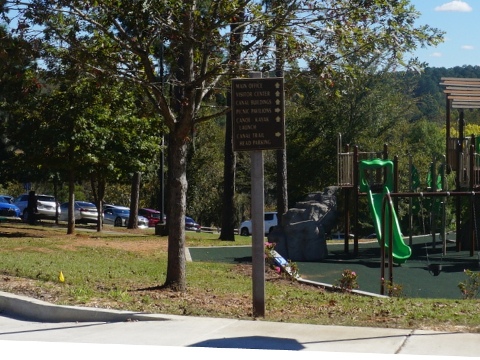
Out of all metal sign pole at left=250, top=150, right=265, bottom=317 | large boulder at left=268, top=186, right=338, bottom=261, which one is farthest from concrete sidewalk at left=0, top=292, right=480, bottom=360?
large boulder at left=268, top=186, right=338, bottom=261

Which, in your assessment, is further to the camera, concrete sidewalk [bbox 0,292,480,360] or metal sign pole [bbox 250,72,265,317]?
metal sign pole [bbox 250,72,265,317]

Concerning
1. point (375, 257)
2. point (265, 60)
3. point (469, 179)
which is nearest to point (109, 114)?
point (375, 257)

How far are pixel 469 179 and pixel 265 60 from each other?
12.0m

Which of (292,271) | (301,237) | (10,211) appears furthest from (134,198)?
(292,271)

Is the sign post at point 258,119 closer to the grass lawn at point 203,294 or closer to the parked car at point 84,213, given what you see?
the grass lawn at point 203,294

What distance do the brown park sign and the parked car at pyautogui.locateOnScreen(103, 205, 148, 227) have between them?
37.5 meters

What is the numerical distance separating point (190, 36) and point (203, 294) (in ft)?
13.6

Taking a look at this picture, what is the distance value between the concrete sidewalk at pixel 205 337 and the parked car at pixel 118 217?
36.8 metres

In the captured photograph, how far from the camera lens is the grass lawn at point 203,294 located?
34.9 feet

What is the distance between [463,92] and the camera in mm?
24484

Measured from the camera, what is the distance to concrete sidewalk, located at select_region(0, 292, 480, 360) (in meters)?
8.55

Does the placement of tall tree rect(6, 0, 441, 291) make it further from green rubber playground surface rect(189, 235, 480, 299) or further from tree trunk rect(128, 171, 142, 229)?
tree trunk rect(128, 171, 142, 229)

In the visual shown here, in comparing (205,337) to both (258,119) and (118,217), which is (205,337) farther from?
(118,217)

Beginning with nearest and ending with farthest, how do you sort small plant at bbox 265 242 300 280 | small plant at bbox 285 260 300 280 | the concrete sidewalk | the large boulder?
the concrete sidewalk → small plant at bbox 285 260 300 280 → small plant at bbox 265 242 300 280 → the large boulder
